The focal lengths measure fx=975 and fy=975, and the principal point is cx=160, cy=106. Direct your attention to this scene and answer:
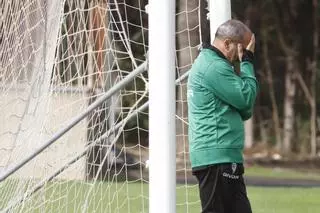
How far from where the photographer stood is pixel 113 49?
8164mm

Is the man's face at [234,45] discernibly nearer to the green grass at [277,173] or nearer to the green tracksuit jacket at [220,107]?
the green tracksuit jacket at [220,107]

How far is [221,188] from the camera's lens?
5.63 m

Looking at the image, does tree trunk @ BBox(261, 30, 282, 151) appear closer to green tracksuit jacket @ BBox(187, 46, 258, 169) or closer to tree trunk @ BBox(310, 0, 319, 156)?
tree trunk @ BBox(310, 0, 319, 156)

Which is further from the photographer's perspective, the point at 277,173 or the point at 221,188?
the point at 277,173

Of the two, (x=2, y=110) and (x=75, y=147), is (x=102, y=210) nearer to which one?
(x=75, y=147)

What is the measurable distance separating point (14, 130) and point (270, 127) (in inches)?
824

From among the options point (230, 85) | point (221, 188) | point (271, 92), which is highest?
point (271, 92)

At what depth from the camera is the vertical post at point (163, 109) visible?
491 cm

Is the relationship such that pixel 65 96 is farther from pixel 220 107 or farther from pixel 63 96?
pixel 220 107

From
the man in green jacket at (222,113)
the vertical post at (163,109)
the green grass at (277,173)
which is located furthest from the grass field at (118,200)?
the green grass at (277,173)

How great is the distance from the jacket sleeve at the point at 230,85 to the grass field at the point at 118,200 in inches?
101

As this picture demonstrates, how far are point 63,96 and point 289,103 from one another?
20533 millimetres

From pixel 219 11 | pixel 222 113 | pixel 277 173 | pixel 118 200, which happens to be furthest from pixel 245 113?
pixel 277 173

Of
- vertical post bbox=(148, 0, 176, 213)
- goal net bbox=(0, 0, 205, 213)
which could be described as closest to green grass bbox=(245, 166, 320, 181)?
goal net bbox=(0, 0, 205, 213)
